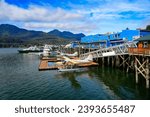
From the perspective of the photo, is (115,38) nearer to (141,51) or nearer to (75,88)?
(141,51)

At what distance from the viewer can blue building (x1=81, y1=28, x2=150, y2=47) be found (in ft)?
191

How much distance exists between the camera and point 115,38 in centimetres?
6781

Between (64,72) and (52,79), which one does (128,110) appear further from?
(64,72)

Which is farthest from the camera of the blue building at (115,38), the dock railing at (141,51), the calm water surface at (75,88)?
the blue building at (115,38)

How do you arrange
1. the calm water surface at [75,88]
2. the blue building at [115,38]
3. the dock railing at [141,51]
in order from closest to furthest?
the calm water surface at [75,88], the dock railing at [141,51], the blue building at [115,38]

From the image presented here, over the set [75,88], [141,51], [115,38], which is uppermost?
[115,38]

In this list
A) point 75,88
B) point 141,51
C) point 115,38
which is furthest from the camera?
point 115,38

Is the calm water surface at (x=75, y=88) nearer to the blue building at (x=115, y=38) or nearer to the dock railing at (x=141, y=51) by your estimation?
the dock railing at (x=141, y=51)

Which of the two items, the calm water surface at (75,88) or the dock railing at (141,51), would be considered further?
the dock railing at (141,51)

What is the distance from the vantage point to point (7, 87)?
1286 inches

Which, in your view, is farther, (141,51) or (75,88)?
(141,51)

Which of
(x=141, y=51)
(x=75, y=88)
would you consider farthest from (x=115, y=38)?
(x=75, y=88)

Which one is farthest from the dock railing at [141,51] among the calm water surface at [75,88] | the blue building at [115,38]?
the blue building at [115,38]

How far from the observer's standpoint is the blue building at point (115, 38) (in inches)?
2292
